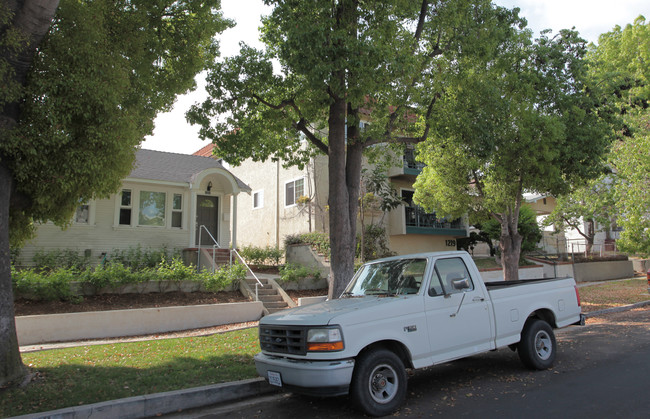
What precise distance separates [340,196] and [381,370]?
4895 millimetres

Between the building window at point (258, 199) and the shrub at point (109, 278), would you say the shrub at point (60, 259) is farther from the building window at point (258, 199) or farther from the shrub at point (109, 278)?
the building window at point (258, 199)

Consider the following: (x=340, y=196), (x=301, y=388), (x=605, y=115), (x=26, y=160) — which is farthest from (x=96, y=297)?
(x=605, y=115)

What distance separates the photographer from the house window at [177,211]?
1794 cm

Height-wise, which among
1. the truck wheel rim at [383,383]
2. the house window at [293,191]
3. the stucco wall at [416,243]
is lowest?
the truck wheel rim at [383,383]

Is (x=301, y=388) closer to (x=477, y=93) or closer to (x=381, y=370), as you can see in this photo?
(x=381, y=370)

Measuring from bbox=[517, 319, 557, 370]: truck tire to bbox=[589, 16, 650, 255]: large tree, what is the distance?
11028 mm

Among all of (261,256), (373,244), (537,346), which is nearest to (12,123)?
(537,346)

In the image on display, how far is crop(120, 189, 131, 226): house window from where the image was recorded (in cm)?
1686

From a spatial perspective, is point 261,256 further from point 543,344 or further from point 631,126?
point 631,126

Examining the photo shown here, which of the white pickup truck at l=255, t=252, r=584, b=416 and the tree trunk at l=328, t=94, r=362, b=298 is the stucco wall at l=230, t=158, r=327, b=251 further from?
the white pickup truck at l=255, t=252, r=584, b=416

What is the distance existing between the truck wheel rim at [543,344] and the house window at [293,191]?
15.3 m

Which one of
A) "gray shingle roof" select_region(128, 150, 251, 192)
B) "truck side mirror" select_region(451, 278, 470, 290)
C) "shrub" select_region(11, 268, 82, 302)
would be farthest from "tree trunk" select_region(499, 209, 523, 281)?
"shrub" select_region(11, 268, 82, 302)

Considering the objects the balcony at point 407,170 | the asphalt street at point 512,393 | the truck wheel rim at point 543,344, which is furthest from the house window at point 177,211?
the truck wheel rim at point 543,344

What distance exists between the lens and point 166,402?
5559mm
